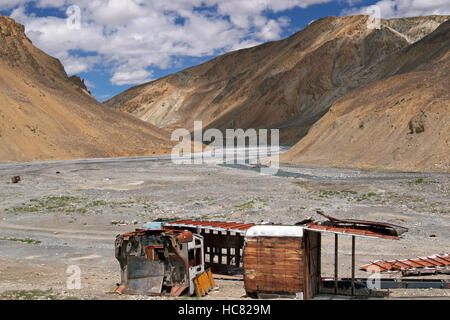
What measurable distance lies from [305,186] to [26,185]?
56.0 ft

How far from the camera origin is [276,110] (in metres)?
102

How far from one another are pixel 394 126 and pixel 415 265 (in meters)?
32.2

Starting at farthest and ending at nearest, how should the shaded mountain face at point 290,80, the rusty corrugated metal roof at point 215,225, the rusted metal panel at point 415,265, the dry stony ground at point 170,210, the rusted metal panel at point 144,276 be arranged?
1. the shaded mountain face at point 290,80
2. the dry stony ground at point 170,210
3. the rusted metal panel at point 415,265
4. the rusty corrugated metal roof at point 215,225
5. the rusted metal panel at point 144,276

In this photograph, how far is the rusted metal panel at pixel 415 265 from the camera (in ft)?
36.6

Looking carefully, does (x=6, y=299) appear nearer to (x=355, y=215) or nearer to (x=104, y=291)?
(x=104, y=291)

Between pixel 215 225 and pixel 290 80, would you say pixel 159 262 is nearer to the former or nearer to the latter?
pixel 215 225

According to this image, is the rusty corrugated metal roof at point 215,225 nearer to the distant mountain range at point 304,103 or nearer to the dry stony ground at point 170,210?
the dry stony ground at point 170,210

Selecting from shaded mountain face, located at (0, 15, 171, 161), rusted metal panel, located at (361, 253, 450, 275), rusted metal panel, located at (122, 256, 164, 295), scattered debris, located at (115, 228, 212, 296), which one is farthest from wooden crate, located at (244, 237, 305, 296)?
shaded mountain face, located at (0, 15, 171, 161)

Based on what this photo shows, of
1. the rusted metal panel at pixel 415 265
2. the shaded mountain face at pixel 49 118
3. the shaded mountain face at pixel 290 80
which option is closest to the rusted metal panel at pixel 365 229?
the rusted metal panel at pixel 415 265

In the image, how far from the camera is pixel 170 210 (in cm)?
2119

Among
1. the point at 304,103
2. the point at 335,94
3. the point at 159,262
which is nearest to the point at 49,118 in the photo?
the point at 335,94

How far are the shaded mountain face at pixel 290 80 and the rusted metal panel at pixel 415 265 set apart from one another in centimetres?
6284

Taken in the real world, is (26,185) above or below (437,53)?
below

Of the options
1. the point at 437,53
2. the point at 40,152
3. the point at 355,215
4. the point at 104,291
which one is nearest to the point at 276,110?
the point at 437,53
